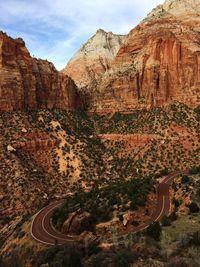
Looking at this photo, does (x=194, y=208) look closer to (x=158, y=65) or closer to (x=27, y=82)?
(x=27, y=82)

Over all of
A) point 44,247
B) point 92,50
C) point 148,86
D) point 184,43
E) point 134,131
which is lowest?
point 44,247

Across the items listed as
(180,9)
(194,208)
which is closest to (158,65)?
(180,9)

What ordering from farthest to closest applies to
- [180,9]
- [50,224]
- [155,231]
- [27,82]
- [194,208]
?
[180,9], [27,82], [50,224], [194,208], [155,231]

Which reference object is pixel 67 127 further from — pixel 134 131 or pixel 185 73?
pixel 185 73

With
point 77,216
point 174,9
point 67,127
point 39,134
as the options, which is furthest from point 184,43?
point 77,216

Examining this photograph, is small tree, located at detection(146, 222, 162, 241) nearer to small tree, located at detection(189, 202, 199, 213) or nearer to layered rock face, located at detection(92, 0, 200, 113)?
small tree, located at detection(189, 202, 199, 213)

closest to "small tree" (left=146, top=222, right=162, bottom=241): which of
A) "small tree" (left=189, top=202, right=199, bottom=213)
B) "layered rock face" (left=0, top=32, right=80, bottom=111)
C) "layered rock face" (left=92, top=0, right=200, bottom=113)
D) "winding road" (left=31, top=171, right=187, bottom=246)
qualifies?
"winding road" (left=31, top=171, right=187, bottom=246)

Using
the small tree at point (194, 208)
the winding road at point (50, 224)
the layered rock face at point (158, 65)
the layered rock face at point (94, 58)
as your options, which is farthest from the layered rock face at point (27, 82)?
the small tree at point (194, 208)
